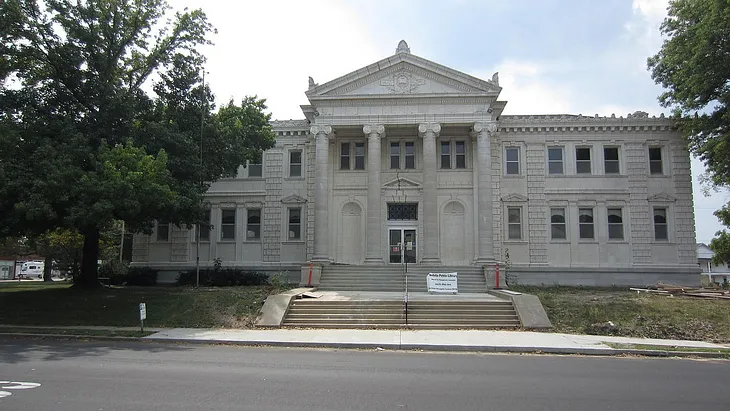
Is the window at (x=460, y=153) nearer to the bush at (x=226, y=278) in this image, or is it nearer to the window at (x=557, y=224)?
the window at (x=557, y=224)

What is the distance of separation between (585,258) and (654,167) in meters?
7.24

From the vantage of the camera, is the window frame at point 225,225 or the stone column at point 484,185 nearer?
the stone column at point 484,185

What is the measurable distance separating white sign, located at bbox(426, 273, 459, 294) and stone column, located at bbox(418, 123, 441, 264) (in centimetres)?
614

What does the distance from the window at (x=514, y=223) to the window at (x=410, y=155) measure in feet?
21.3

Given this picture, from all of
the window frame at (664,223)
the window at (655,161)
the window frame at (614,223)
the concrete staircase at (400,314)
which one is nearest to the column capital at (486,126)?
the window frame at (614,223)

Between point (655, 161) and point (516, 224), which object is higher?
point (655, 161)

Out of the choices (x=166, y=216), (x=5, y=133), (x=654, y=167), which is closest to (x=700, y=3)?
(x=654, y=167)

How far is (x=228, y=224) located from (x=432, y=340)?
21723mm

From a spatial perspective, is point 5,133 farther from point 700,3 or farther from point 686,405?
point 700,3

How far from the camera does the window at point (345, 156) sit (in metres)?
32.0

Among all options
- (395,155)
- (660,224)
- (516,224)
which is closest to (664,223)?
(660,224)

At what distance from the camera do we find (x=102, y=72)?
2147 centimetres

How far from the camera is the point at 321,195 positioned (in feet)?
94.0

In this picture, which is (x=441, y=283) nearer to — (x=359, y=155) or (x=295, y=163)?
(x=359, y=155)
